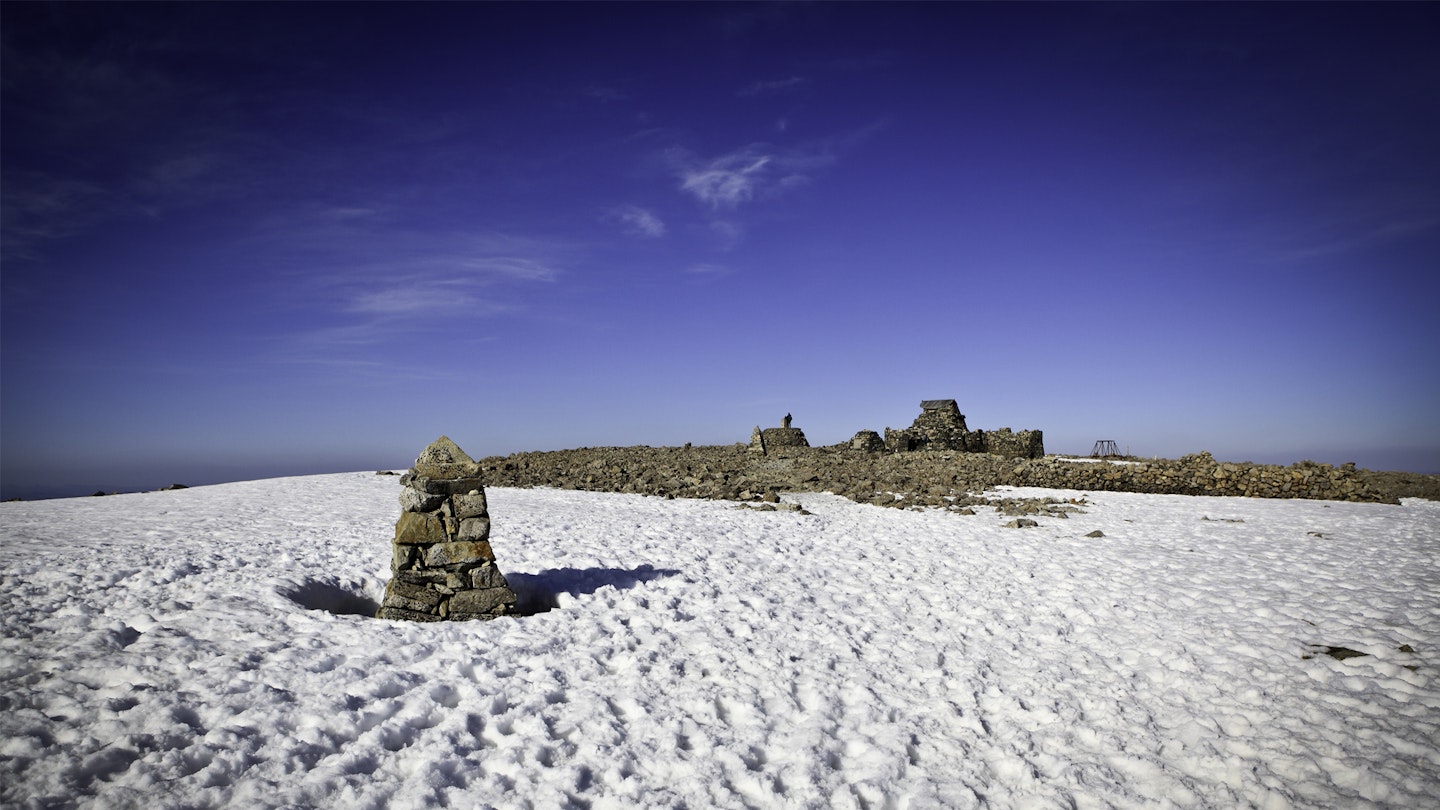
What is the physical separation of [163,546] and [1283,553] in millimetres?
20446

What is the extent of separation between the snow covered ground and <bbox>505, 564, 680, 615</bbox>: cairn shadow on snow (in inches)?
2.2

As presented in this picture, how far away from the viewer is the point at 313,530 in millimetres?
12172

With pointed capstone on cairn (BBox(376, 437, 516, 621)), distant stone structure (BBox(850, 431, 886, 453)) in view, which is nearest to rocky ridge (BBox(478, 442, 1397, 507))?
distant stone structure (BBox(850, 431, 886, 453))

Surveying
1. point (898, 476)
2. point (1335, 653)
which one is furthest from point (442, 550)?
point (898, 476)

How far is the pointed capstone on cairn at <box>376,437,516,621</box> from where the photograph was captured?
8.07 metres

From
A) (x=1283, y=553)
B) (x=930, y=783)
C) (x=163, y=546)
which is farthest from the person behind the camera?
(x=1283, y=553)

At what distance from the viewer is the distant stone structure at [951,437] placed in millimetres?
32531

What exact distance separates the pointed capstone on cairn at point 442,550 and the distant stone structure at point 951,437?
2676 centimetres

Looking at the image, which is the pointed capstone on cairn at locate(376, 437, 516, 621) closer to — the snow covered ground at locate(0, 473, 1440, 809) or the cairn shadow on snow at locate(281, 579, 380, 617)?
the snow covered ground at locate(0, 473, 1440, 809)

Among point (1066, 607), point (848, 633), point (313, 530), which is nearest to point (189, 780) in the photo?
point (848, 633)

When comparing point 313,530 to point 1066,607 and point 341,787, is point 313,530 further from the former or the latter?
point 1066,607

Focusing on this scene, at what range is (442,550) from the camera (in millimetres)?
8125

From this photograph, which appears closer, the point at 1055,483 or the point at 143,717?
the point at 143,717

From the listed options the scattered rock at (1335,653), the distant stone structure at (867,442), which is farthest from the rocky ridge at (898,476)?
the scattered rock at (1335,653)
